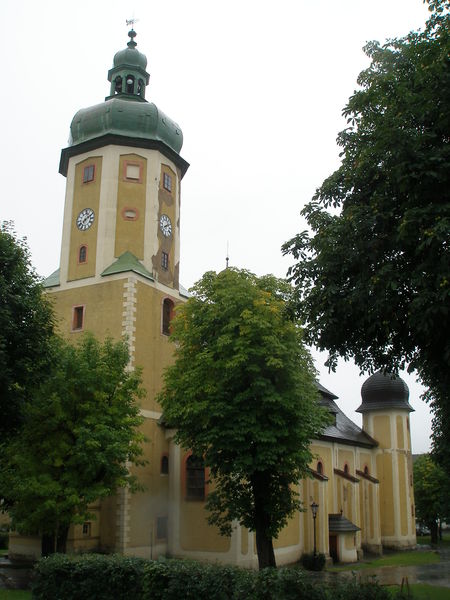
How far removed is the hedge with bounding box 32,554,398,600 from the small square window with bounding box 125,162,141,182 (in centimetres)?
2286

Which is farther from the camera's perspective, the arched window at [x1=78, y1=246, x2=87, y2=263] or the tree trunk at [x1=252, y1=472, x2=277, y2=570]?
the arched window at [x1=78, y1=246, x2=87, y2=263]

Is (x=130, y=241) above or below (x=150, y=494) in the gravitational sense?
above

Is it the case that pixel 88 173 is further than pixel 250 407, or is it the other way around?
pixel 88 173

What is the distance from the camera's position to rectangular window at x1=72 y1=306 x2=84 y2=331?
111ft

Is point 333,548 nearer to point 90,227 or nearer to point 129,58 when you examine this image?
point 90,227

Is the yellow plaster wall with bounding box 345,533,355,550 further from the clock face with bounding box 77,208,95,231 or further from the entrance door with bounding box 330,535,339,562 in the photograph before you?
the clock face with bounding box 77,208,95,231

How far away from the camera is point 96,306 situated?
33469mm

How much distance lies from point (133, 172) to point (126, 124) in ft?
8.79

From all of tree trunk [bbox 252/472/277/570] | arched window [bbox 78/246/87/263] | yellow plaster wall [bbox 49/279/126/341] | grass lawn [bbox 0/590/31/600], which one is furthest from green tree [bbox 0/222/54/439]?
arched window [bbox 78/246/87/263]

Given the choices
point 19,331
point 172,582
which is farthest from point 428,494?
point 172,582

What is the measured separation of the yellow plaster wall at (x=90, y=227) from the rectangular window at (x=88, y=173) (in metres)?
0.17

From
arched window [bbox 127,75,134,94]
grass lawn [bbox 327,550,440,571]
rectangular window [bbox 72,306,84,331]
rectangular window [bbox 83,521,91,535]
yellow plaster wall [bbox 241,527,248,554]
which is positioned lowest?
grass lawn [bbox 327,550,440,571]

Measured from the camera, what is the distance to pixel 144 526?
3058 cm

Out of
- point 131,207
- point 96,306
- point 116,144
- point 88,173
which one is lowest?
point 96,306
